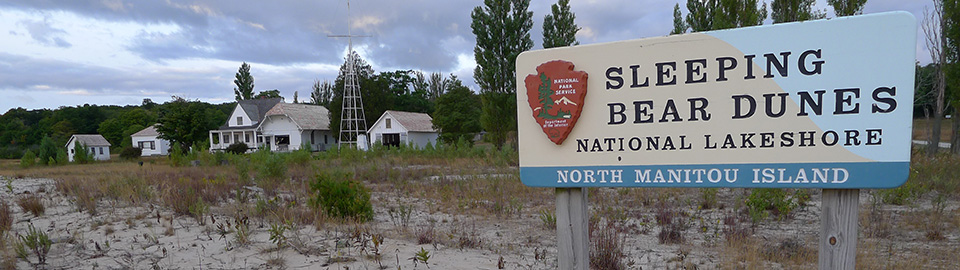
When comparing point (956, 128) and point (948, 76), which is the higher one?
point (948, 76)

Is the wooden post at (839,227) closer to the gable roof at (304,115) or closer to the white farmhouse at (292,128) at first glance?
the white farmhouse at (292,128)

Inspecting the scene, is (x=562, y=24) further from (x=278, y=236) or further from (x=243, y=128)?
(x=243, y=128)

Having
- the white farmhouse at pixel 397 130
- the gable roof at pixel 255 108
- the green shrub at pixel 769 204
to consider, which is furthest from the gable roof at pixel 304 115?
the green shrub at pixel 769 204

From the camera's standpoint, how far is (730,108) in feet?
8.50

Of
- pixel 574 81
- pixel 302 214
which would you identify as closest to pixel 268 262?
pixel 302 214

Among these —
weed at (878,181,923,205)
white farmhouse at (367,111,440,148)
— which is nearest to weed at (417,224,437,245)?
weed at (878,181,923,205)

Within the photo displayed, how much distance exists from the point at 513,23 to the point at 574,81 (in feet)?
67.8

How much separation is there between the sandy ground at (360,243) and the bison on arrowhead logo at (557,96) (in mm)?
1962

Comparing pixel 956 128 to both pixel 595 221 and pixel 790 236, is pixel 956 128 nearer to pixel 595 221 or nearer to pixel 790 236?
pixel 790 236

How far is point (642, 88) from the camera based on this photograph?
2.76 m

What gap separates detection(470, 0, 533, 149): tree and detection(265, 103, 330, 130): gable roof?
21.7m

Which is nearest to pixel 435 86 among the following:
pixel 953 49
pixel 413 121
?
pixel 413 121

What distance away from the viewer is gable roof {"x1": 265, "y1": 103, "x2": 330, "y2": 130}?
39250 millimetres

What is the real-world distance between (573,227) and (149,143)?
58411 mm
